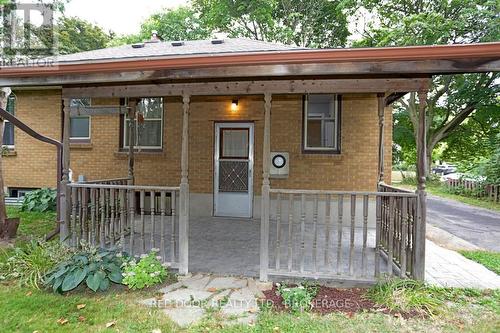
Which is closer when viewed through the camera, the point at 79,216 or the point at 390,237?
the point at 390,237

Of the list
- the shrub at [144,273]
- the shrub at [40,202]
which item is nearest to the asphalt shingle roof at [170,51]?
the shrub at [144,273]

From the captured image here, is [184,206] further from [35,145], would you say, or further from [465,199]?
[465,199]

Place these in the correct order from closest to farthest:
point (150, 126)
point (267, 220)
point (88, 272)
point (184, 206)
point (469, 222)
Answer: point (88, 272) < point (267, 220) < point (184, 206) < point (150, 126) < point (469, 222)

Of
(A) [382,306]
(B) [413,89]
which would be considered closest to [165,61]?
(B) [413,89]

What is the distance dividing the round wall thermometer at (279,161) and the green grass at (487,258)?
3508 millimetres

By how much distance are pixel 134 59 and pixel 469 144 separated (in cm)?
2142

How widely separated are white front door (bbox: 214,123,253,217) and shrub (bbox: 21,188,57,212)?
3752 millimetres

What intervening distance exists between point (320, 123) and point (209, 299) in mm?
4722

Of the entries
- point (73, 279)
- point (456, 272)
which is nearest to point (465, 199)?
point (456, 272)

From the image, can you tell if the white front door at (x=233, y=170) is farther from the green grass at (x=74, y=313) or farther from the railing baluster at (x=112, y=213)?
the green grass at (x=74, y=313)

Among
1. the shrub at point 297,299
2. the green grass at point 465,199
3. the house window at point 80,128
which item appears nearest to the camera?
the shrub at point 297,299

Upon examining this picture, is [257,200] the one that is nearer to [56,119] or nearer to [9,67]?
[9,67]

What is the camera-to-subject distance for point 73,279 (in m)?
3.35

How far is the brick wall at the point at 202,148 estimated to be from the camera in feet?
22.0
